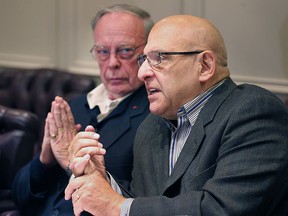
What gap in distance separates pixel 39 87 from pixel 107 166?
1.16 m

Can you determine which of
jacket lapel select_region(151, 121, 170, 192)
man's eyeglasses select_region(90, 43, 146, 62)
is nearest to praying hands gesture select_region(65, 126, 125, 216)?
jacket lapel select_region(151, 121, 170, 192)

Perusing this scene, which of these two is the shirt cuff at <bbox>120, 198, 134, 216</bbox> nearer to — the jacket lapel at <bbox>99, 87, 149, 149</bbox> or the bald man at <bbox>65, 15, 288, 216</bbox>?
the bald man at <bbox>65, 15, 288, 216</bbox>

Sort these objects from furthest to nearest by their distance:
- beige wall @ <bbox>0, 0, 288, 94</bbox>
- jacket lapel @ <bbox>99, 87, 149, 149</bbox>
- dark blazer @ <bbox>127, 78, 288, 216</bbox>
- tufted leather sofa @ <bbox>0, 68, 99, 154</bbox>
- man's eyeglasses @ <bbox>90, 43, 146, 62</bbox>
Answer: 1. tufted leather sofa @ <bbox>0, 68, 99, 154</bbox>
2. beige wall @ <bbox>0, 0, 288, 94</bbox>
3. man's eyeglasses @ <bbox>90, 43, 146, 62</bbox>
4. jacket lapel @ <bbox>99, 87, 149, 149</bbox>
5. dark blazer @ <bbox>127, 78, 288, 216</bbox>

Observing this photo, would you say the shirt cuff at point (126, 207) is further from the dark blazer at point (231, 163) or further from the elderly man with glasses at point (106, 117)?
the elderly man with glasses at point (106, 117)

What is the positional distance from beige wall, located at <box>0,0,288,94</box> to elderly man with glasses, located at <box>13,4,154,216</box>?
54cm

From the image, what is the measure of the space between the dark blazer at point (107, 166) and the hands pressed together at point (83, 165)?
14cm

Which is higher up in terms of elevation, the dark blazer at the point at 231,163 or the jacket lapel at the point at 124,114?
the dark blazer at the point at 231,163

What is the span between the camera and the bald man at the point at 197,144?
1.57 m

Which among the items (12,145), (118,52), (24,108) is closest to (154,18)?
(118,52)

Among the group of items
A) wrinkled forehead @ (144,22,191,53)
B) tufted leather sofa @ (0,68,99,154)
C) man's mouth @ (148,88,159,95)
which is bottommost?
tufted leather sofa @ (0,68,99,154)

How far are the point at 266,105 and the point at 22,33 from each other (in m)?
2.60

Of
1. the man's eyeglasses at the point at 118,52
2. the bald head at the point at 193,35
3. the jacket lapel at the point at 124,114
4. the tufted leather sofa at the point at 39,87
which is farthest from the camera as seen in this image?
the tufted leather sofa at the point at 39,87

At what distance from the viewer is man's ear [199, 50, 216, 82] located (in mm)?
1780

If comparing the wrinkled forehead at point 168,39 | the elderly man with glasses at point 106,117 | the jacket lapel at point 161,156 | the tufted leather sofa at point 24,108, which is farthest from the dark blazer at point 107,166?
the wrinkled forehead at point 168,39
